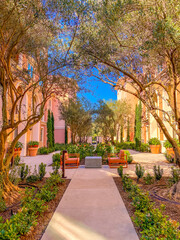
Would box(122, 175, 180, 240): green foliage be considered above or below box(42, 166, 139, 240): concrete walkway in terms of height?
above

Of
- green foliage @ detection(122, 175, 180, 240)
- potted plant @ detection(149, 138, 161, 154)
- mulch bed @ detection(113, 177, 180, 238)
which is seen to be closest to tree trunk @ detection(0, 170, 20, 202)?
mulch bed @ detection(113, 177, 180, 238)

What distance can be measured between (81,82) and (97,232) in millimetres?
5529

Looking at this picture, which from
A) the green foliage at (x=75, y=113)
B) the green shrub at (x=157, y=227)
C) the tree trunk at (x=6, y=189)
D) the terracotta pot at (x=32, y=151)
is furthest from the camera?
the green foliage at (x=75, y=113)

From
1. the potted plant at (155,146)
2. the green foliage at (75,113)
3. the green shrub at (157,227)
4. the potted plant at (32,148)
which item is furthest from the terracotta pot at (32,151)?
the green shrub at (157,227)

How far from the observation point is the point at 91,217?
12.0 feet

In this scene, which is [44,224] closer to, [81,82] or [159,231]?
[159,231]

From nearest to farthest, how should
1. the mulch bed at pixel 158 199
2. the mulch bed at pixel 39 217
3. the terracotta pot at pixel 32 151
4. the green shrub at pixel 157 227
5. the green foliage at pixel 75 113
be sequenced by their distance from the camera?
the green shrub at pixel 157 227, the mulch bed at pixel 39 217, the mulch bed at pixel 158 199, the terracotta pot at pixel 32 151, the green foliage at pixel 75 113

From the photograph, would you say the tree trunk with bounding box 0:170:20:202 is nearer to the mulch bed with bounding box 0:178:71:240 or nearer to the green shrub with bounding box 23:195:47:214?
the mulch bed with bounding box 0:178:71:240

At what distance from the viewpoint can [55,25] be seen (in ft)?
18.2

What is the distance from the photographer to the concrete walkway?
9.74ft

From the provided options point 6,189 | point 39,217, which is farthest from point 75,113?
point 39,217

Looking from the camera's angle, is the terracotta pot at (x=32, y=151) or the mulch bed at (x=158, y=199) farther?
the terracotta pot at (x=32, y=151)

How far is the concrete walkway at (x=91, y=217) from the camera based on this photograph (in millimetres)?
2969

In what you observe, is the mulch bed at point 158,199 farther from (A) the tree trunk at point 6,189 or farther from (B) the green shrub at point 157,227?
(A) the tree trunk at point 6,189
